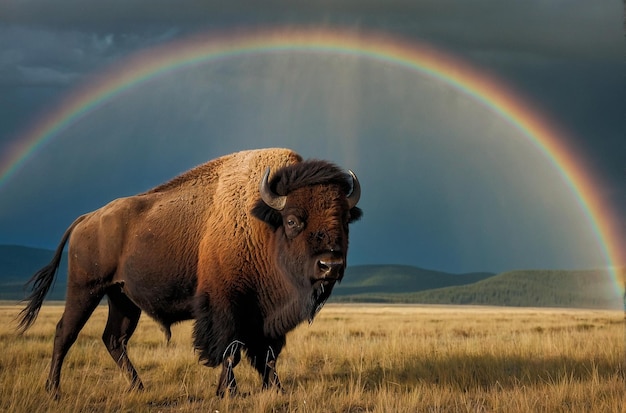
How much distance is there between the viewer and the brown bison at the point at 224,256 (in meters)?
8.02

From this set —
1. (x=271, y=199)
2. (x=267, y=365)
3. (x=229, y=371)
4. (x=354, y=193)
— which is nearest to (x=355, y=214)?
(x=354, y=193)

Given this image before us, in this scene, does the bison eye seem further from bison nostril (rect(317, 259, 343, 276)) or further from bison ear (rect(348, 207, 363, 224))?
bison ear (rect(348, 207, 363, 224))

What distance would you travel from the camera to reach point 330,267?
24.2 ft

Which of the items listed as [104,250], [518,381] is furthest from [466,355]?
[104,250]

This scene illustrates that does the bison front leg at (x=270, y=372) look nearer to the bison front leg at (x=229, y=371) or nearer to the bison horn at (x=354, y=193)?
the bison front leg at (x=229, y=371)

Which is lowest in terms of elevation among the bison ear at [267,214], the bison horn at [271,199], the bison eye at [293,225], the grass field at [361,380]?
the grass field at [361,380]

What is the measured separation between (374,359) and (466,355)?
1.59 meters

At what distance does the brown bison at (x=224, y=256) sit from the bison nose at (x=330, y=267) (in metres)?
0.01

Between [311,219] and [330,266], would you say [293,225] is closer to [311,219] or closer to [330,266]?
[311,219]

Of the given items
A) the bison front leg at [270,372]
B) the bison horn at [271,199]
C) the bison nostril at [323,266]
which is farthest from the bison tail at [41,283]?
the bison nostril at [323,266]

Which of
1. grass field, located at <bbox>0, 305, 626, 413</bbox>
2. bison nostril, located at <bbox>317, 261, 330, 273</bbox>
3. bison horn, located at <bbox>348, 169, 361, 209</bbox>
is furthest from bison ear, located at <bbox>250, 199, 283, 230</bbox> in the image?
grass field, located at <bbox>0, 305, 626, 413</bbox>

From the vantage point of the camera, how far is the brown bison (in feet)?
26.3

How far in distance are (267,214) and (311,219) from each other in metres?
0.70

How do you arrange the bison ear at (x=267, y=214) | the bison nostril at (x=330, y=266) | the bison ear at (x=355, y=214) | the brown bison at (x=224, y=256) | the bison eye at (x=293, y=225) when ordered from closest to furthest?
the bison nostril at (x=330, y=266), the bison eye at (x=293, y=225), the brown bison at (x=224, y=256), the bison ear at (x=267, y=214), the bison ear at (x=355, y=214)
